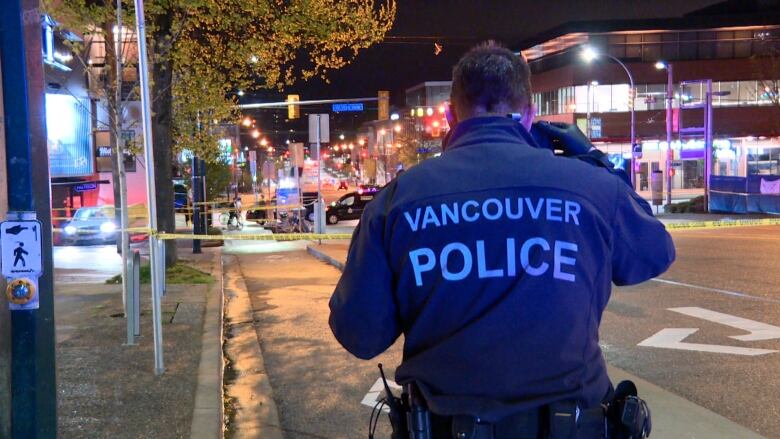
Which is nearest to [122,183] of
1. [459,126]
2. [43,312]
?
[43,312]

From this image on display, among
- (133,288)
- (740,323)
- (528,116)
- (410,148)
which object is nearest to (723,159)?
(410,148)

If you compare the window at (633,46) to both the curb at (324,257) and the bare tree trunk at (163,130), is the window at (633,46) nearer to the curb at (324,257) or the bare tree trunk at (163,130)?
the curb at (324,257)

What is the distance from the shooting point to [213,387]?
6277mm

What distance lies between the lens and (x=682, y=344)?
7.91 meters

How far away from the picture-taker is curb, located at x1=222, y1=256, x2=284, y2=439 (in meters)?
5.86

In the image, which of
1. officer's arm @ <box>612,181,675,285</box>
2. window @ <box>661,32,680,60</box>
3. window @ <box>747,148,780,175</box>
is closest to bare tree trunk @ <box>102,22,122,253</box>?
officer's arm @ <box>612,181,675,285</box>

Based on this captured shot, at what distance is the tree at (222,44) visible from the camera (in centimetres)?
1298

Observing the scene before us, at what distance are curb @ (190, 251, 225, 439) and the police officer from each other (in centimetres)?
333

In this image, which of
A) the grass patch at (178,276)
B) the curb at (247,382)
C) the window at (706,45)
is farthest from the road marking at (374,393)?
the window at (706,45)

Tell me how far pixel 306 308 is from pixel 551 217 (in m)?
9.31

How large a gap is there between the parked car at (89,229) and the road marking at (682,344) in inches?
756

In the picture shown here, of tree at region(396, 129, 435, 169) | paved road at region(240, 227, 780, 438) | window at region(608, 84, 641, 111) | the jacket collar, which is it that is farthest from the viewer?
tree at region(396, 129, 435, 169)

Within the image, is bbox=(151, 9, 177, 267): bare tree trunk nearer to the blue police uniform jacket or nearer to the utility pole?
the utility pole

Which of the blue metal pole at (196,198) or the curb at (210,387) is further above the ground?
the blue metal pole at (196,198)
